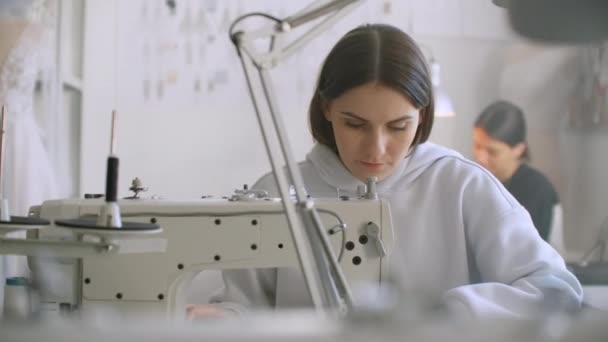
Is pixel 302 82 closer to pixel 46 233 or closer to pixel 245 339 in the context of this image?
pixel 46 233

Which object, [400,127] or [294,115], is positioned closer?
[400,127]

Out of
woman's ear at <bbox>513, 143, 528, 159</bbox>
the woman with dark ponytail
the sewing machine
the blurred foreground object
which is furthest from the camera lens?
woman's ear at <bbox>513, 143, 528, 159</bbox>

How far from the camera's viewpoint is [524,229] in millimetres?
941

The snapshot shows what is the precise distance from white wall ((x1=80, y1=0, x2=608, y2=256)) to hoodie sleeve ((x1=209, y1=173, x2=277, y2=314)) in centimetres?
105

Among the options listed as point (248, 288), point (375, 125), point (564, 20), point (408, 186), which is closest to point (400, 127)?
point (375, 125)

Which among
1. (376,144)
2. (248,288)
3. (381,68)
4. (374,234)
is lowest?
(248,288)

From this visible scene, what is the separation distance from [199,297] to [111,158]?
441 millimetres

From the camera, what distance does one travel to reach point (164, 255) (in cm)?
75

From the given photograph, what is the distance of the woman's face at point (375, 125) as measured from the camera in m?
0.93

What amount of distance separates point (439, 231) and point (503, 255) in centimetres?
13

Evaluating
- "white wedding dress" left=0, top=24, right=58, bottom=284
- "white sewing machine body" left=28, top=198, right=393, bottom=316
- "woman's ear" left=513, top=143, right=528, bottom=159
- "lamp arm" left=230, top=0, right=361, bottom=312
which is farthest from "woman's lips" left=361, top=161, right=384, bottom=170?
"woman's ear" left=513, top=143, right=528, bottom=159

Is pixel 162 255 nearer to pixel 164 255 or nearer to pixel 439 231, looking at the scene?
pixel 164 255

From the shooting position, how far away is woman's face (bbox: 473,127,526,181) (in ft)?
7.11

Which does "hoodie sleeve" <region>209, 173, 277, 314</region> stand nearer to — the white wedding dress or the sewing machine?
the sewing machine
